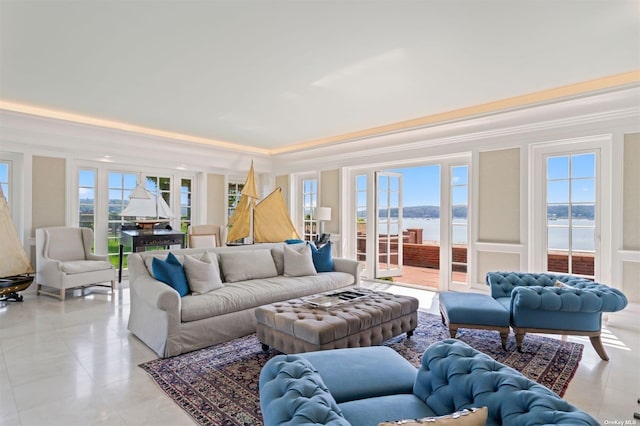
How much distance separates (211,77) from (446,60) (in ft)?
7.10

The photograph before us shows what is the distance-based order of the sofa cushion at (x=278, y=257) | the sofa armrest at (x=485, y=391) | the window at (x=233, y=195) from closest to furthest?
the sofa armrest at (x=485, y=391)
the sofa cushion at (x=278, y=257)
the window at (x=233, y=195)

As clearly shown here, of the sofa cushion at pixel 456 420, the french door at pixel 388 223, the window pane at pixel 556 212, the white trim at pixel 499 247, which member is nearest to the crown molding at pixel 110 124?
the french door at pixel 388 223

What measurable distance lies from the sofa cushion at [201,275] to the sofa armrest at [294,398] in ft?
6.59

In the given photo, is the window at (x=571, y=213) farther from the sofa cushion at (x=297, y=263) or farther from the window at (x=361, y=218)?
the sofa cushion at (x=297, y=263)

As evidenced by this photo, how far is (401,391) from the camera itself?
1.58 meters

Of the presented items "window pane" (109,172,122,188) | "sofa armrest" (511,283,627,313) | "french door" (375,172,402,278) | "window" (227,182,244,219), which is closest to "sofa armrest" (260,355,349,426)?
"sofa armrest" (511,283,627,313)

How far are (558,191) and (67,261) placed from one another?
6.56 m

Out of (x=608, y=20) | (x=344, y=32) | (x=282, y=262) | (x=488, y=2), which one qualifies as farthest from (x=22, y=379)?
(x=608, y=20)

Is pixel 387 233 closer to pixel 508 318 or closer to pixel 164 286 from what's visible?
pixel 508 318

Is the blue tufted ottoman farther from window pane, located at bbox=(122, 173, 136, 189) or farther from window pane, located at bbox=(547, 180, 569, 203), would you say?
window pane, located at bbox=(122, 173, 136, 189)

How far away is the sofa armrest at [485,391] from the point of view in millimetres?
994

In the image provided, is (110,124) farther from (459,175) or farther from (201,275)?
(459,175)

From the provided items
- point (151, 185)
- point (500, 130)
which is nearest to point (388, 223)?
point (500, 130)

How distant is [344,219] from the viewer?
20.7 ft
